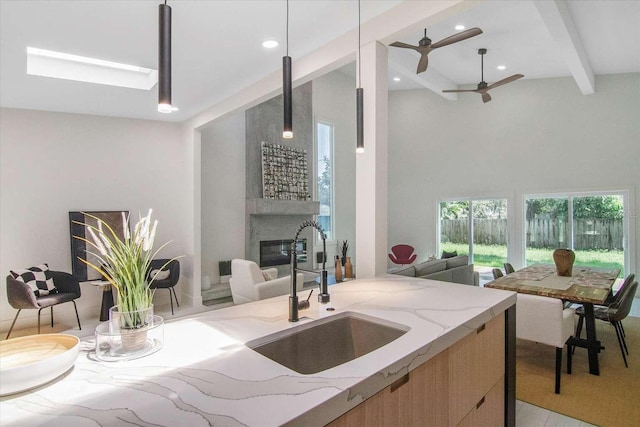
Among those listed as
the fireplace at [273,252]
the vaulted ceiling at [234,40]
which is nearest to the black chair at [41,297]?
the vaulted ceiling at [234,40]

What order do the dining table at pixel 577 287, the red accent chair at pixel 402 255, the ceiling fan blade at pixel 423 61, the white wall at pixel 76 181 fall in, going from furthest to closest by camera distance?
the red accent chair at pixel 402 255 < the ceiling fan blade at pixel 423 61 < the white wall at pixel 76 181 < the dining table at pixel 577 287

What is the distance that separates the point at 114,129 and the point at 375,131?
164 inches

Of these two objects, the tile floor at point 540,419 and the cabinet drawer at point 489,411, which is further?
the tile floor at point 540,419

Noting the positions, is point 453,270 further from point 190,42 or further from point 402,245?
point 190,42

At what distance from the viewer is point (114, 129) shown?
491 centimetres

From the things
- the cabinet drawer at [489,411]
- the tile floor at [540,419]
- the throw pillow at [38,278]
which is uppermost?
the throw pillow at [38,278]

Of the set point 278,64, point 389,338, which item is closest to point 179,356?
point 389,338

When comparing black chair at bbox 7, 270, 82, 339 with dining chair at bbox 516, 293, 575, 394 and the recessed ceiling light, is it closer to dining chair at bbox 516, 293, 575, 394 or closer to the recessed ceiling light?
the recessed ceiling light

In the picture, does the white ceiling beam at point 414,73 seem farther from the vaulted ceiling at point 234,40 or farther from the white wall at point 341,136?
the white wall at point 341,136

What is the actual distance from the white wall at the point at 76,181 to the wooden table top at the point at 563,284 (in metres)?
4.34

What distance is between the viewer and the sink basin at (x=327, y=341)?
4.39 ft

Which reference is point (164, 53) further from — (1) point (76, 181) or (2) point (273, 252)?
(2) point (273, 252)

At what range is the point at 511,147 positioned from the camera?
6.75 meters

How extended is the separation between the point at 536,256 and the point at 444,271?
10.8 feet
